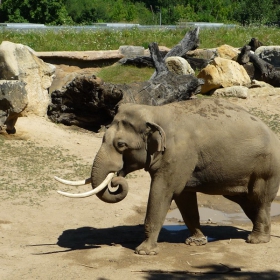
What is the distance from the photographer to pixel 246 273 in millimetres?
7387

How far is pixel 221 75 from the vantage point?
19.1 meters

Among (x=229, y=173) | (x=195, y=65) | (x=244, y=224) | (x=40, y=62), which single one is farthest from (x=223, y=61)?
(x=229, y=173)

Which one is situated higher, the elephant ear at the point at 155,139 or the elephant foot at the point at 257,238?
the elephant ear at the point at 155,139

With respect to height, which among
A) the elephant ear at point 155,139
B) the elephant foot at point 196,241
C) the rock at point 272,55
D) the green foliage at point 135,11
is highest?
the elephant ear at point 155,139

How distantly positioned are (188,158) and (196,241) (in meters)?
1.13

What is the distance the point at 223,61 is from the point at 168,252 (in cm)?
1197

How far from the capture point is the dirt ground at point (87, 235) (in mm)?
7484

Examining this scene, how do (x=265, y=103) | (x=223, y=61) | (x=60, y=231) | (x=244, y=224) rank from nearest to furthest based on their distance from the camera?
(x=60, y=231) → (x=244, y=224) → (x=265, y=103) → (x=223, y=61)

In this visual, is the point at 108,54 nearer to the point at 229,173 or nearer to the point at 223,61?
the point at 223,61

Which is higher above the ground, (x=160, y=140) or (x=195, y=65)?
(x=160, y=140)

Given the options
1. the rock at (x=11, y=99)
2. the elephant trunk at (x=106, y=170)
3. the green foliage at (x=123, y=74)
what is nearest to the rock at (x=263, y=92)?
the green foliage at (x=123, y=74)

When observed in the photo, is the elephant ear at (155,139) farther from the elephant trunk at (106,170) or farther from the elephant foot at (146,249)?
the elephant foot at (146,249)

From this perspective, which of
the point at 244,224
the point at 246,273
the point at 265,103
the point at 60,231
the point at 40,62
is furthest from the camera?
the point at 265,103

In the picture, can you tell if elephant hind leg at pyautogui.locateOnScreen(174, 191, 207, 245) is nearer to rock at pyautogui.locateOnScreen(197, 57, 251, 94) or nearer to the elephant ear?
the elephant ear
